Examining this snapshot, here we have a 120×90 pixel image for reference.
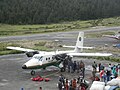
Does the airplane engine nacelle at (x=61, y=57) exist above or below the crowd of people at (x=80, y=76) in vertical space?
above

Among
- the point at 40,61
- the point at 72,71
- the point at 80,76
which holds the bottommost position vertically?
the point at 72,71

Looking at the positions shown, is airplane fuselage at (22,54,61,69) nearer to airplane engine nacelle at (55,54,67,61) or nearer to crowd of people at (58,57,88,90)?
airplane engine nacelle at (55,54,67,61)

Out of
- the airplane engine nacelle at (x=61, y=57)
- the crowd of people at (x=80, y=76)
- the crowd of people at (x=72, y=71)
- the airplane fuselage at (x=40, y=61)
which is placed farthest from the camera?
the airplane engine nacelle at (x=61, y=57)

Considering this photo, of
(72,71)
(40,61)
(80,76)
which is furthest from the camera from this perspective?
(72,71)

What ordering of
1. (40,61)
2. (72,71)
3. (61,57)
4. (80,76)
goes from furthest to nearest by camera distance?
(61,57) → (72,71) → (40,61) → (80,76)

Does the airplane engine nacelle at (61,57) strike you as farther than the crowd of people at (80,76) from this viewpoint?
Yes

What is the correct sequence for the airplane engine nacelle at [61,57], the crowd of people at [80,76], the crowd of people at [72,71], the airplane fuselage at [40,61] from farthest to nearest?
the airplane engine nacelle at [61,57]
the airplane fuselage at [40,61]
the crowd of people at [72,71]
the crowd of people at [80,76]

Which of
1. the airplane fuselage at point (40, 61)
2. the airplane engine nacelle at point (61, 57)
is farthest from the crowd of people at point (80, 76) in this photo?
the airplane fuselage at point (40, 61)

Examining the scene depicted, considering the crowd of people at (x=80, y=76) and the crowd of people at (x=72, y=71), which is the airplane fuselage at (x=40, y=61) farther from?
the crowd of people at (x=80, y=76)

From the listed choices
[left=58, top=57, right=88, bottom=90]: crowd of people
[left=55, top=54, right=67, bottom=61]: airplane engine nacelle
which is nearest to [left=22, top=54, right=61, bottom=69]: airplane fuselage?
[left=55, top=54, right=67, bottom=61]: airplane engine nacelle

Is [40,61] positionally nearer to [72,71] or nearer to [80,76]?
[72,71]

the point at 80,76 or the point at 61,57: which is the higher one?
the point at 61,57

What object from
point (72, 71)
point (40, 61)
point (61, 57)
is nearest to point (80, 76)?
point (72, 71)

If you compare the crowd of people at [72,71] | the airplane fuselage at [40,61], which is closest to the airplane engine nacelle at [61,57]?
the airplane fuselage at [40,61]
